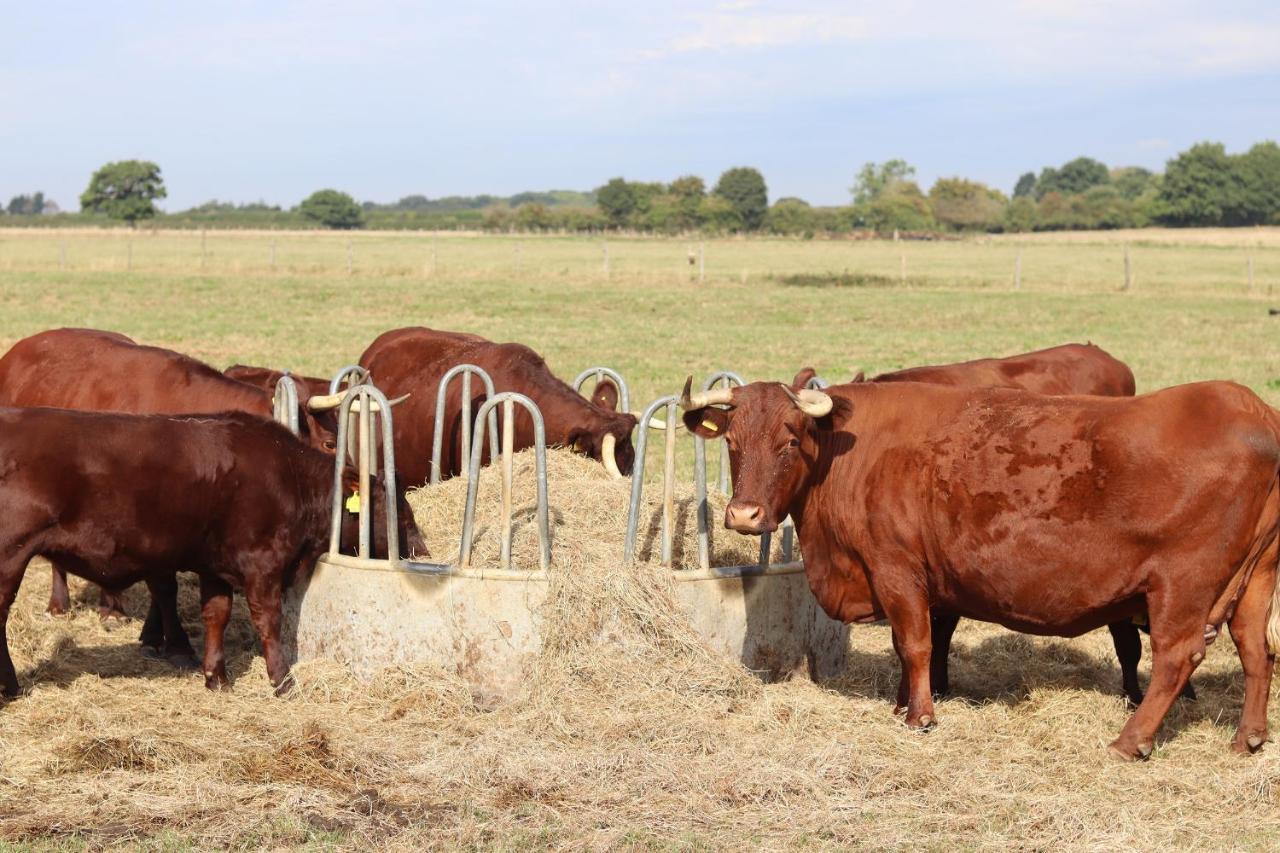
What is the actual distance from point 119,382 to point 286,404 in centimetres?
162

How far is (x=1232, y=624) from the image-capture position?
6281mm

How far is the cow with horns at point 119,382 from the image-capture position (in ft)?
31.0

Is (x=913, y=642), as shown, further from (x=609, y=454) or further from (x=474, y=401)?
(x=474, y=401)

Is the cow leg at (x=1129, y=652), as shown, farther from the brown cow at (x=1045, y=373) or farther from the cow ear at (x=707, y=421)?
the brown cow at (x=1045, y=373)

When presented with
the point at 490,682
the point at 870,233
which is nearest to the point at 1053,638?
the point at 490,682

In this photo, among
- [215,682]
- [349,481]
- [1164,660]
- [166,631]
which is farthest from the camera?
[166,631]

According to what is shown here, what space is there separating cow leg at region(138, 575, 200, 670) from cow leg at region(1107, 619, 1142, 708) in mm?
4801

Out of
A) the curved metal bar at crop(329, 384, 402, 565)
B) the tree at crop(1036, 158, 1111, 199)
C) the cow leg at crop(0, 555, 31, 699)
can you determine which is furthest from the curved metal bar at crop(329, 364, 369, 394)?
the tree at crop(1036, 158, 1111, 199)

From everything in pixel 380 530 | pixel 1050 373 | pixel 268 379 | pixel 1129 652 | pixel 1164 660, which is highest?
pixel 1050 373

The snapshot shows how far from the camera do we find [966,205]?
388ft

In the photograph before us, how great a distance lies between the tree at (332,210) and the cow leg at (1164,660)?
11809 cm

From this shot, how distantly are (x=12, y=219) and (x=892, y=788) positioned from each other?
14180 cm

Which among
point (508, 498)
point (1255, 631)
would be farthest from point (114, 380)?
point (1255, 631)

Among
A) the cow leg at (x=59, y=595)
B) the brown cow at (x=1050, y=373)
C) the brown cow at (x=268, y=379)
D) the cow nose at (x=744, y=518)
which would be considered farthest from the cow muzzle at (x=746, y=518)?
the brown cow at (x=268, y=379)
